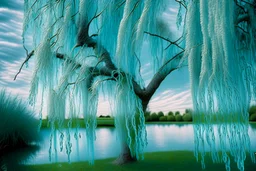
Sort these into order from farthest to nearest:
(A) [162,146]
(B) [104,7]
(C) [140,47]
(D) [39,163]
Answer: (A) [162,146] < (D) [39,163] < (B) [104,7] < (C) [140,47]

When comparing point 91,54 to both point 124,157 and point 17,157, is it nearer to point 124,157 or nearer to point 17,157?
point 124,157

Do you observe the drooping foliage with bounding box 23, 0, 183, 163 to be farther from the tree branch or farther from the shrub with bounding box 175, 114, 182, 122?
the shrub with bounding box 175, 114, 182, 122

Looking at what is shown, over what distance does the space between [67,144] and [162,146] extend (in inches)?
148

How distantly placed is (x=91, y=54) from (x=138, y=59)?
144 cm

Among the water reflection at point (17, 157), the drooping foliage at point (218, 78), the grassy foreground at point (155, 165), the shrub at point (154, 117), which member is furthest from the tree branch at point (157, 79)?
the shrub at point (154, 117)

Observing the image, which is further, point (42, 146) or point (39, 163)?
point (42, 146)

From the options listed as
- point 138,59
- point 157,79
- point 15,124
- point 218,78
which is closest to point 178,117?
point 15,124

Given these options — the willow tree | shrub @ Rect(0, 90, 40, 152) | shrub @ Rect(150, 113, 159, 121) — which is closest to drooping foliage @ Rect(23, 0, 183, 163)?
the willow tree

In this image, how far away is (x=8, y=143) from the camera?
712 cm

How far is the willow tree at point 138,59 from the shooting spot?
2.20 m

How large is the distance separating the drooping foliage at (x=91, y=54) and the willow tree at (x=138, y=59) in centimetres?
1

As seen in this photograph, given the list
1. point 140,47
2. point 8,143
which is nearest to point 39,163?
point 8,143

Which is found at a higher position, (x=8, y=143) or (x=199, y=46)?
(x=199, y=46)

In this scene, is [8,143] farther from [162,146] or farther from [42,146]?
[162,146]
